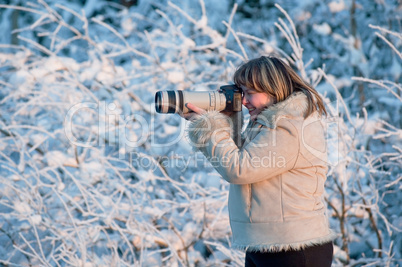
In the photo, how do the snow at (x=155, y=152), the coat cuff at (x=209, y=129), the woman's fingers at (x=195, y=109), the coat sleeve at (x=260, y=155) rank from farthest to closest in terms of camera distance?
the snow at (x=155, y=152)
the woman's fingers at (x=195, y=109)
the coat cuff at (x=209, y=129)
the coat sleeve at (x=260, y=155)

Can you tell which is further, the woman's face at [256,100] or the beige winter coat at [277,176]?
the woman's face at [256,100]

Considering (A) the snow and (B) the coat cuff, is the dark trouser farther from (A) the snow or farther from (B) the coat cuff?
(A) the snow

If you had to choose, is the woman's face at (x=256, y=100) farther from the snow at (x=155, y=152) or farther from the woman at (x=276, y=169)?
the snow at (x=155, y=152)

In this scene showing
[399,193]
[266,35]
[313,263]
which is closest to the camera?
[313,263]

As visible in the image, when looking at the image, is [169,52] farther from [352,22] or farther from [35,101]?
[352,22]

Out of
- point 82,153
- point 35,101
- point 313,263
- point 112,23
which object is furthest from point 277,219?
point 112,23

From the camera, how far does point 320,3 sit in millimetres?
4863

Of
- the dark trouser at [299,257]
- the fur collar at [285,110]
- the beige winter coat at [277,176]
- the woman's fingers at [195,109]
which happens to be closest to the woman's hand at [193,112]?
the woman's fingers at [195,109]

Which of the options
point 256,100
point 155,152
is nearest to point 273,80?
point 256,100

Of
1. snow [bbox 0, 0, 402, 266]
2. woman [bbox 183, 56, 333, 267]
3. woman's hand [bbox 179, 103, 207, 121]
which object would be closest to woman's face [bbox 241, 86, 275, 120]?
woman [bbox 183, 56, 333, 267]

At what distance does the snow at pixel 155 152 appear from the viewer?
123 inches

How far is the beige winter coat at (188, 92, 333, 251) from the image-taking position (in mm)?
1455

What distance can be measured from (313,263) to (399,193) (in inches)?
102

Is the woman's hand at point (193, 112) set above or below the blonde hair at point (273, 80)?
below
